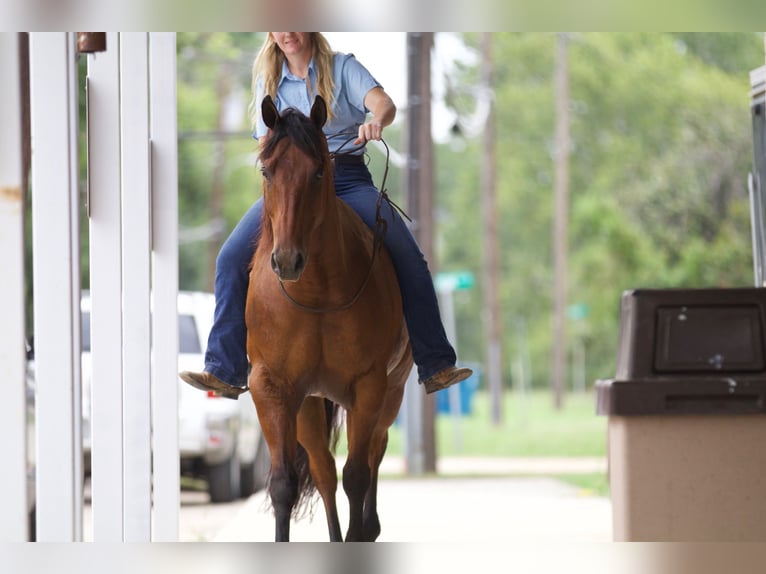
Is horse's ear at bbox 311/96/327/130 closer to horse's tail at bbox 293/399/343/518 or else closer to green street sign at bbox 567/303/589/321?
horse's tail at bbox 293/399/343/518

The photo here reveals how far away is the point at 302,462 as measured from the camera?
287 inches

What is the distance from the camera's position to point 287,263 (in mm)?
5293

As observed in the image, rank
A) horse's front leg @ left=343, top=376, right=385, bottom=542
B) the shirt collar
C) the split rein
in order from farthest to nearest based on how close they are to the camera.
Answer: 1. the shirt collar
2. horse's front leg @ left=343, top=376, right=385, bottom=542
3. the split rein

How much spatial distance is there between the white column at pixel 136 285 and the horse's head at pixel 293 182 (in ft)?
4.62

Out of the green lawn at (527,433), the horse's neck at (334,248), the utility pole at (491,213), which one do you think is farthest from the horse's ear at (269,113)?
the utility pole at (491,213)

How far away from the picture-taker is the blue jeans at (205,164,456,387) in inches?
246

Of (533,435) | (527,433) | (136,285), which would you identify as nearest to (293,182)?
(136,285)

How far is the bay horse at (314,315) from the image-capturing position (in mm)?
5539

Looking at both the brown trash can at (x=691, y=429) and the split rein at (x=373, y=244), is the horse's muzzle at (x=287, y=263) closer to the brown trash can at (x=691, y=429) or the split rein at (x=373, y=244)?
the split rein at (x=373, y=244)

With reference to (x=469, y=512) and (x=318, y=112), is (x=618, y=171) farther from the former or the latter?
(x=318, y=112)

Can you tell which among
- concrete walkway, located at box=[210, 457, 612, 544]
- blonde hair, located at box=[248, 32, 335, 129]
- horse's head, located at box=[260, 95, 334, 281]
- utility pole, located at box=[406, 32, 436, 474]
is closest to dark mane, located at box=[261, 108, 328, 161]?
horse's head, located at box=[260, 95, 334, 281]

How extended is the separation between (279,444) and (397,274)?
1.05 meters

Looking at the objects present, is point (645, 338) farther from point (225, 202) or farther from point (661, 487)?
point (225, 202)

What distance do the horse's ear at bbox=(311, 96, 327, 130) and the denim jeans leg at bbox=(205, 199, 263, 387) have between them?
0.66m
